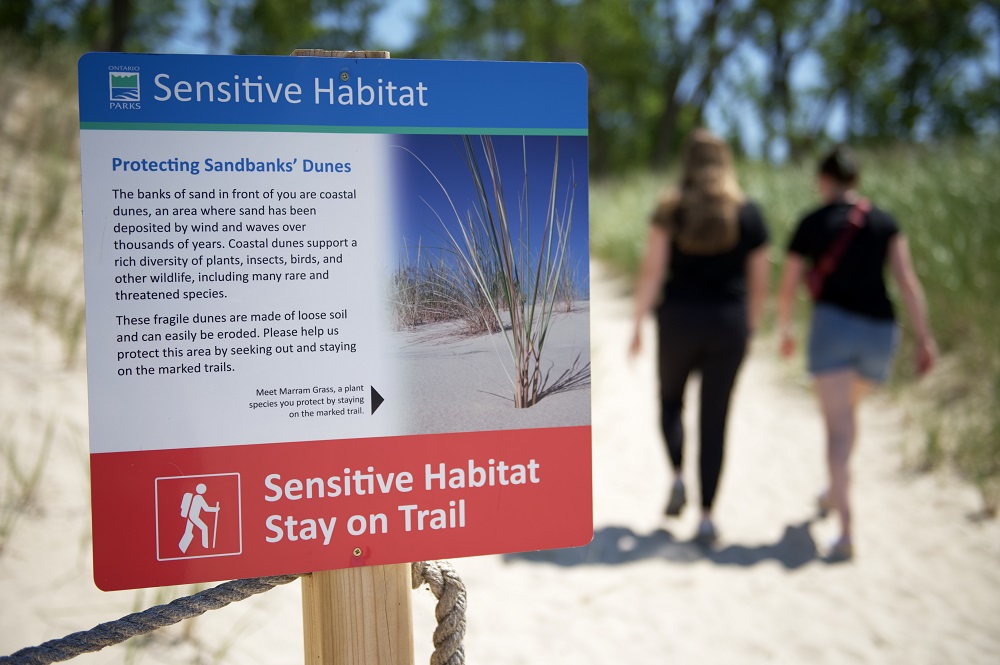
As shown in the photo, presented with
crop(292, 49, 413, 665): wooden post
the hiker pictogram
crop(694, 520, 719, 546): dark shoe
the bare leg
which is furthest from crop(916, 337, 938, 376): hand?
the hiker pictogram

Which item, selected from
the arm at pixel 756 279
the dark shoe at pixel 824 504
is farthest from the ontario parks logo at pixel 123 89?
the dark shoe at pixel 824 504

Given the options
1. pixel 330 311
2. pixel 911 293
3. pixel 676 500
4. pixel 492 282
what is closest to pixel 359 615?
pixel 330 311

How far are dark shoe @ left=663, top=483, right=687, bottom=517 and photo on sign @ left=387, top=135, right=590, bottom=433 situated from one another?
2.60m

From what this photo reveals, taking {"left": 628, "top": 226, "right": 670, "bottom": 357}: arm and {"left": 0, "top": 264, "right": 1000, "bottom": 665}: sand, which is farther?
{"left": 628, "top": 226, "right": 670, "bottom": 357}: arm

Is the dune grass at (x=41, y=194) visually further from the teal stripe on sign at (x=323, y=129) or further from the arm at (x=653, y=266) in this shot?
the teal stripe on sign at (x=323, y=129)

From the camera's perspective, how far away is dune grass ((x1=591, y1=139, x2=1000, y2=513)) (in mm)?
4719

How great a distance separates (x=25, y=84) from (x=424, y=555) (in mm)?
9511

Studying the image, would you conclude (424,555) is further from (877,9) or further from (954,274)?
(877,9)

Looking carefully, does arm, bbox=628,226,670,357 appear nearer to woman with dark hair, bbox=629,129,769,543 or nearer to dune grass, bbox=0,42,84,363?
woman with dark hair, bbox=629,129,769,543

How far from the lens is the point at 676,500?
13.1 feet

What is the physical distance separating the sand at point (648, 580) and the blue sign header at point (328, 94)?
5.46 ft

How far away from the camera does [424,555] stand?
1.49 meters

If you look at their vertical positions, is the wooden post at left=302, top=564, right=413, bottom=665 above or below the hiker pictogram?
below

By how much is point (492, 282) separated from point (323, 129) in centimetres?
43
